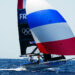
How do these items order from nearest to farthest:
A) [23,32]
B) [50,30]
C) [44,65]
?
1. [50,30]
2. [44,65]
3. [23,32]

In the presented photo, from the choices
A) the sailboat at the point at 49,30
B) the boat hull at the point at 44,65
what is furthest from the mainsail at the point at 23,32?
the sailboat at the point at 49,30

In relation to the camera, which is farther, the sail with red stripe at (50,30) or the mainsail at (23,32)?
the mainsail at (23,32)

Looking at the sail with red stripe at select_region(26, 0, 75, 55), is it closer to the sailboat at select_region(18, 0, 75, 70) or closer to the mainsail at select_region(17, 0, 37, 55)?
the sailboat at select_region(18, 0, 75, 70)

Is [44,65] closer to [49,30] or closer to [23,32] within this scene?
[23,32]

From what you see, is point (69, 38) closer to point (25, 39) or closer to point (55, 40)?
point (55, 40)

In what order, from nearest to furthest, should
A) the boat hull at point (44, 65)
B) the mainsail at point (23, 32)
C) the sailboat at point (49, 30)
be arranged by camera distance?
the sailboat at point (49, 30), the boat hull at point (44, 65), the mainsail at point (23, 32)

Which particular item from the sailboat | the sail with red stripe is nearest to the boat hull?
the sailboat

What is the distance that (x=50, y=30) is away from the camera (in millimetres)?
34531

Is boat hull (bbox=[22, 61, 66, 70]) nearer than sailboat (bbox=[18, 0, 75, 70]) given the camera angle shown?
No

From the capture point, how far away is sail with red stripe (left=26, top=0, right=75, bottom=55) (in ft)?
111

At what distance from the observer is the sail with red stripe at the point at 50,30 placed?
3381 cm

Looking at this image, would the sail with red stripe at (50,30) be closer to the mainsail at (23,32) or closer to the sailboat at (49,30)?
the sailboat at (49,30)

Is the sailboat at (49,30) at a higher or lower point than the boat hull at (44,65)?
higher

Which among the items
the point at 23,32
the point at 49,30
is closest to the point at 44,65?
the point at 23,32
